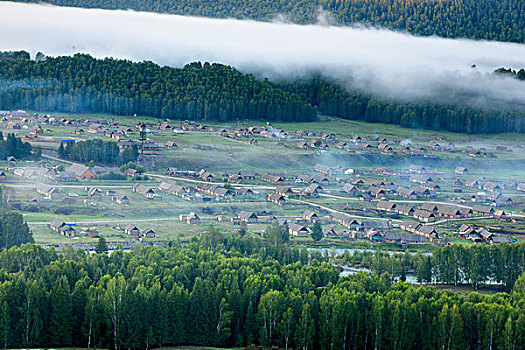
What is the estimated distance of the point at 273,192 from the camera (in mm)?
78250

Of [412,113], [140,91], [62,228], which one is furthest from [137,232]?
[412,113]

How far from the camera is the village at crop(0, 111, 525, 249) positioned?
65.4 metres

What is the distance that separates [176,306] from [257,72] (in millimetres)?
106599

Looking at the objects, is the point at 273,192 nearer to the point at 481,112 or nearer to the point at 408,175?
the point at 408,175

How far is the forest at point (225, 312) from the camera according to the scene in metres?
41.0

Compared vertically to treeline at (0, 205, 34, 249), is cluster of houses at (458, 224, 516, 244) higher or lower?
lower

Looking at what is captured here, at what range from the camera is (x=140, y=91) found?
117 m

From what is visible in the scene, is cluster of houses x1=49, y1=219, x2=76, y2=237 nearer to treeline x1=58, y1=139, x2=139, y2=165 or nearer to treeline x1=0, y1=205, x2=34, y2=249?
treeline x1=0, y1=205, x2=34, y2=249

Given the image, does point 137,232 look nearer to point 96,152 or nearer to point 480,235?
point 480,235

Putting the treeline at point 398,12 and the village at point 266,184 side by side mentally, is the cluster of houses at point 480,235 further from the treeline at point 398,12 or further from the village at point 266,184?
the treeline at point 398,12

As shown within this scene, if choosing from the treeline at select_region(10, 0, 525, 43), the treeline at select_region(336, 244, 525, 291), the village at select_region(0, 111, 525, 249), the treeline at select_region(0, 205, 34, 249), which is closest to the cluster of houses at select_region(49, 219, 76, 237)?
the village at select_region(0, 111, 525, 249)

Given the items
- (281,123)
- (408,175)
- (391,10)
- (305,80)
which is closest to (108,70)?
(281,123)

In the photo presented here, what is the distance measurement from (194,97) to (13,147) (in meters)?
38.2

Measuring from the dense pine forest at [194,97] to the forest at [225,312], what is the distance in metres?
67.3
